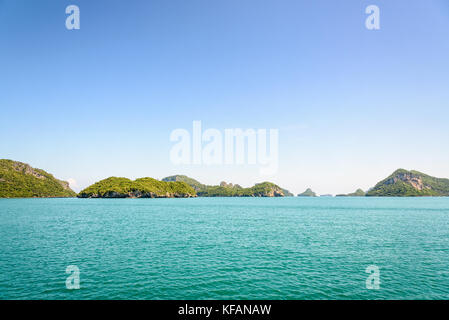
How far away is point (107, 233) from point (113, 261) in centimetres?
2354

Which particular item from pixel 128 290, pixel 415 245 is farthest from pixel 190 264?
pixel 415 245

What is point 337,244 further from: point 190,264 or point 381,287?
point 190,264

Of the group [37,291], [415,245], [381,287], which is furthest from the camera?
[415,245]

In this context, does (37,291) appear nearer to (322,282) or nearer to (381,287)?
(322,282)
